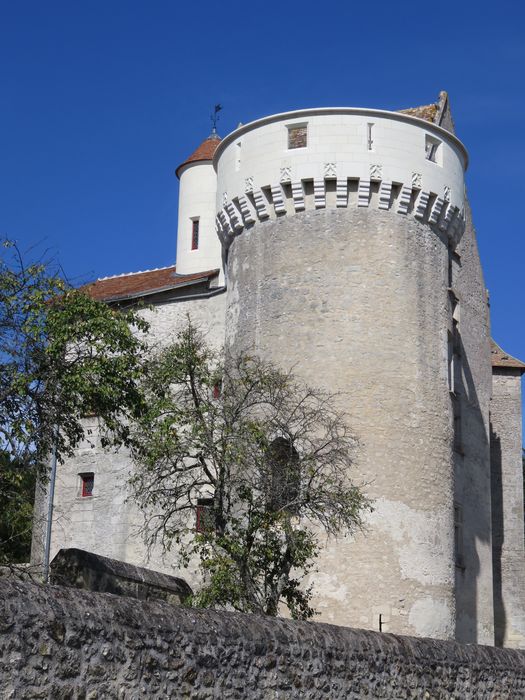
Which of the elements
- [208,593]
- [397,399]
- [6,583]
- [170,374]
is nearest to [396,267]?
[397,399]

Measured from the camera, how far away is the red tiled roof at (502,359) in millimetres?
34906

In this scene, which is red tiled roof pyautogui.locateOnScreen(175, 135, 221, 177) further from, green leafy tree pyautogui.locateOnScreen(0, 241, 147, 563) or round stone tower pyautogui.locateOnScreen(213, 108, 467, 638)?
green leafy tree pyautogui.locateOnScreen(0, 241, 147, 563)

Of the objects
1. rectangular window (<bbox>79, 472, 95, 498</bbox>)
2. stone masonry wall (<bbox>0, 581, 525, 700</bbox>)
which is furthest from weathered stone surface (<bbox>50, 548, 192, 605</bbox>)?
rectangular window (<bbox>79, 472, 95, 498</bbox>)

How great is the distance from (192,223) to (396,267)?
11.3m

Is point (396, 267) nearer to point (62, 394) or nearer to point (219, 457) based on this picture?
point (219, 457)

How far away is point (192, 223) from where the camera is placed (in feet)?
113

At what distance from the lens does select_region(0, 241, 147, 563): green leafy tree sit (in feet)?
49.2

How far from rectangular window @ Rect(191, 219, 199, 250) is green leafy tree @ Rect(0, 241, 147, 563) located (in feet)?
56.7

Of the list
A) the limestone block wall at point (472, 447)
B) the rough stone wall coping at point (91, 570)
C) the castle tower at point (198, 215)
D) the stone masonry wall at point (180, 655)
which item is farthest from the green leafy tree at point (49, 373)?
the castle tower at point (198, 215)

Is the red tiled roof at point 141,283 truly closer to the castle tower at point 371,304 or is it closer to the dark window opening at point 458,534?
the castle tower at point 371,304

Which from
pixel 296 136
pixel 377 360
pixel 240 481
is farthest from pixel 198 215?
pixel 240 481

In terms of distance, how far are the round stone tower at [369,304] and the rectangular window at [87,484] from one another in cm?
766

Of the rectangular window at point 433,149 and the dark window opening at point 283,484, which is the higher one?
the rectangular window at point 433,149

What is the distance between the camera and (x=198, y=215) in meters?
34.2
